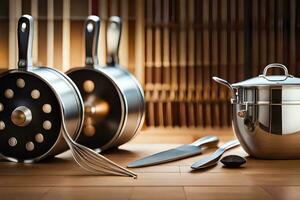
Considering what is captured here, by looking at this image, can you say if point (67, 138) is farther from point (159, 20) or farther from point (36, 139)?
point (159, 20)

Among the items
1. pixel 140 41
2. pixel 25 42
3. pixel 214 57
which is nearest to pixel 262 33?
pixel 214 57

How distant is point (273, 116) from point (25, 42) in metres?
0.49

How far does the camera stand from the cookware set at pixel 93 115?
2.81 ft

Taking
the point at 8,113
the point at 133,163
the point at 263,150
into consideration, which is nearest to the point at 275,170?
the point at 263,150

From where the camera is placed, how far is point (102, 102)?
3.36 ft

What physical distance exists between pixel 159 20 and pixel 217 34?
1.13 ft

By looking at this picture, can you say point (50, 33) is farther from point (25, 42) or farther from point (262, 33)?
point (25, 42)

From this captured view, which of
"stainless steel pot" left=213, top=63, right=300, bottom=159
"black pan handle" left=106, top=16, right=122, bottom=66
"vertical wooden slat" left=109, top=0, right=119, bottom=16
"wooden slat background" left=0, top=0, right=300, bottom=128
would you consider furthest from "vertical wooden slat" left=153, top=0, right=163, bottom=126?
"stainless steel pot" left=213, top=63, right=300, bottom=159

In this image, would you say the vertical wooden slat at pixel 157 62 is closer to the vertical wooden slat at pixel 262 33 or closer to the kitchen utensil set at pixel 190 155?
the vertical wooden slat at pixel 262 33

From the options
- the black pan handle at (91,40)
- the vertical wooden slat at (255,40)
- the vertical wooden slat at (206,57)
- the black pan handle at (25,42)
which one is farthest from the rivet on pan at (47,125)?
the vertical wooden slat at (255,40)

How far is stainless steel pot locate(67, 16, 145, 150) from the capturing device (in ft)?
3.32

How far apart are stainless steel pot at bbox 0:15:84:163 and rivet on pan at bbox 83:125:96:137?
0.11m

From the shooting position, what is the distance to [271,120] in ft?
2.98

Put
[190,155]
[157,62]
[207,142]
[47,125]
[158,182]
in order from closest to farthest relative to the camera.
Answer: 1. [158,182]
2. [47,125]
3. [190,155]
4. [207,142]
5. [157,62]
